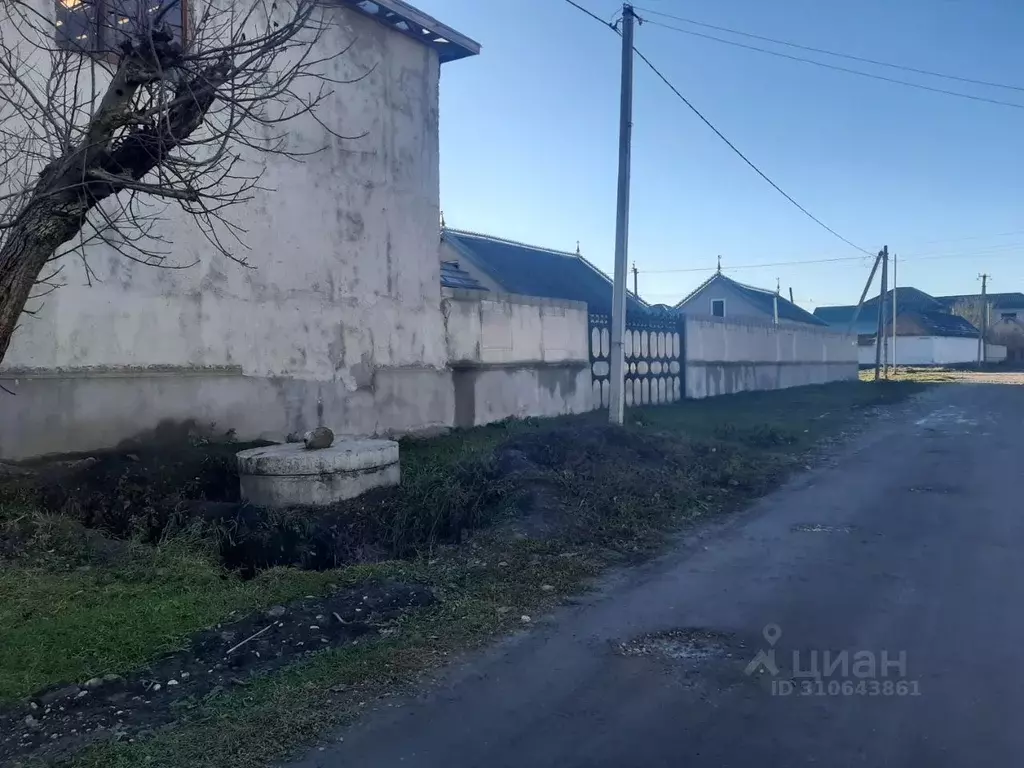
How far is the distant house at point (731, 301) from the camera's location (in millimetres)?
50594

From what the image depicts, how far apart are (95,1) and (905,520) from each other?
8.47 m

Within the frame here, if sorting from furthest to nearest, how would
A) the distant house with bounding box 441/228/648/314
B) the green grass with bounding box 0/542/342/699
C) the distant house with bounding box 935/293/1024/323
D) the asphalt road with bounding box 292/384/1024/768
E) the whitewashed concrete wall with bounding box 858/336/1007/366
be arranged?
1. the distant house with bounding box 935/293/1024/323
2. the whitewashed concrete wall with bounding box 858/336/1007/366
3. the distant house with bounding box 441/228/648/314
4. the green grass with bounding box 0/542/342/699
5. the asphalt road with bounding box 292/384/1024/768

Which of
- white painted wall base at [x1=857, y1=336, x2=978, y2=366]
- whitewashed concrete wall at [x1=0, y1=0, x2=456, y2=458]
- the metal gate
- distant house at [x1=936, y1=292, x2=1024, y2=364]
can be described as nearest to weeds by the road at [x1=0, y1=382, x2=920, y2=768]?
whitewashed concrete wall at [x1=0, y1=0, x2=456, y2=458]

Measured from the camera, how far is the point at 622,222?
1277cm

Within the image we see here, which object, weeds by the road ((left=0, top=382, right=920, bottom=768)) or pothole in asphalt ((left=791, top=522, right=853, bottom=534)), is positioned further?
pothole in asphalt ((left=791, top=522, right=853, bottom=534))

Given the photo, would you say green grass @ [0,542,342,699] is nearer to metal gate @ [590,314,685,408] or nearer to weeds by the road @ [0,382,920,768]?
weeds by the road @ [0,382,920,768]

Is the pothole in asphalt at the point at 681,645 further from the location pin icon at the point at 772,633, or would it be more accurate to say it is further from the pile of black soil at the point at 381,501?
the pile of black soil at the point at 381,501

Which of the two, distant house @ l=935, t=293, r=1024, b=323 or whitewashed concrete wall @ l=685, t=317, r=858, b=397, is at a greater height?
distant house @ l=935, t=293, r=1024, b=323

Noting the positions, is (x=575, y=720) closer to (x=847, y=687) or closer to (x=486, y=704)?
(x=486, y=704)

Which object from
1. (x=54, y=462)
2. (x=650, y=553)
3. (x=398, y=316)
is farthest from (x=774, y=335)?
(x=54, y=462)

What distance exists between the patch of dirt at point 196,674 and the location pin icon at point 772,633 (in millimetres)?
2238

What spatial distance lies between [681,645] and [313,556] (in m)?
3.54

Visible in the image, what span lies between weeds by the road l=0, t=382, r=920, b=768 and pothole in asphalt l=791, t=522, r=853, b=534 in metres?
1.04

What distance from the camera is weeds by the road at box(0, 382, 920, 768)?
4.08 m
